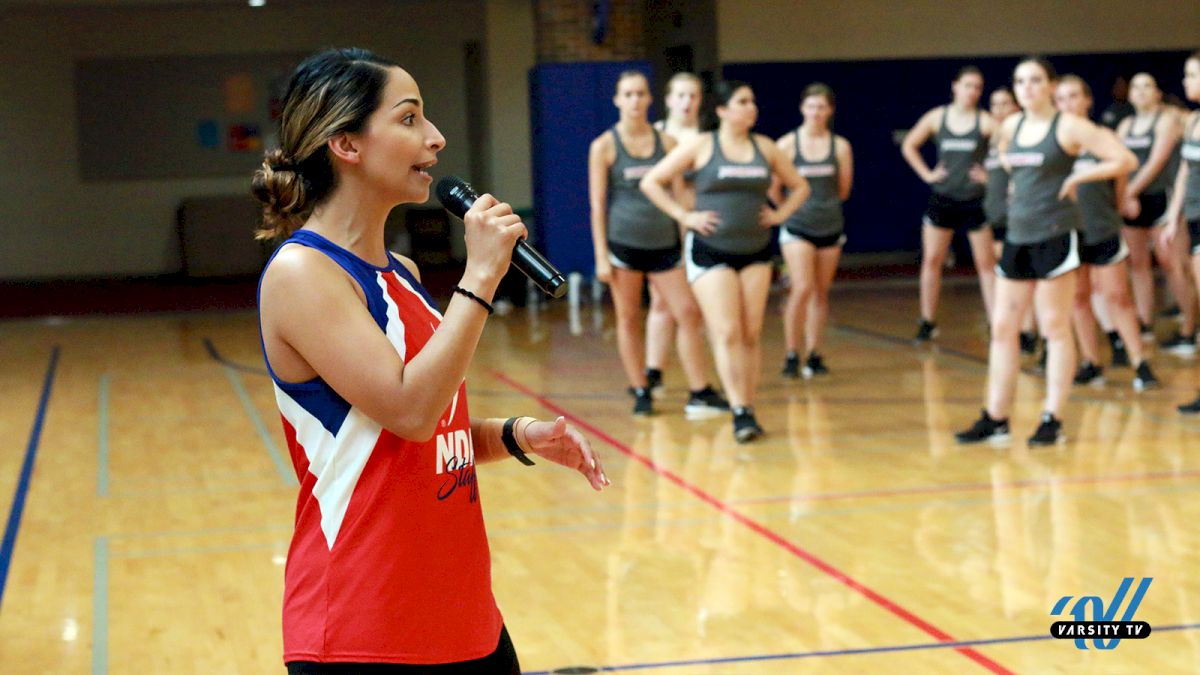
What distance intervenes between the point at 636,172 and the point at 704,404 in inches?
49.8

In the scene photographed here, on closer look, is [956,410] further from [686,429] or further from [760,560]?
[760,560]

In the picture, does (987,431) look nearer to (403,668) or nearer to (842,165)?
(842,165)

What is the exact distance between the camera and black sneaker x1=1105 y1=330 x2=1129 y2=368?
9031 mm

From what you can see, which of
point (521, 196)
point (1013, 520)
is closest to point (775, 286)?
point (521, 196)

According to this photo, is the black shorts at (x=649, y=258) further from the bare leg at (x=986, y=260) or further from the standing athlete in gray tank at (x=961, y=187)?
the bare leg at (x=986, y=260)

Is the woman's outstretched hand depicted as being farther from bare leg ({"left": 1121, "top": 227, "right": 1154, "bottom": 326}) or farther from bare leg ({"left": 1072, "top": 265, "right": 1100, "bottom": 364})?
bare leg ({"left": 1121, "top": 227, "right": 1154, "bottom": 326})

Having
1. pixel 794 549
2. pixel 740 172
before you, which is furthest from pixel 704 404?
pixel 794 549

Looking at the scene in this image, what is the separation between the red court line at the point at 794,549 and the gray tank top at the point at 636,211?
100 centimetres

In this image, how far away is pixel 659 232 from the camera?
7711mm

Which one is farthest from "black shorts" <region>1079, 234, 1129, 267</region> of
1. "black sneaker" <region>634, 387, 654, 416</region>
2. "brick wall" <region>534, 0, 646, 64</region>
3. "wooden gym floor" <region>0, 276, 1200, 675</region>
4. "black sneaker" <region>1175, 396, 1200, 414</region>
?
"brick wall" <region>534, 0, 646, 64</region>

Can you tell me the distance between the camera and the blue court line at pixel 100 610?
3.96 meters

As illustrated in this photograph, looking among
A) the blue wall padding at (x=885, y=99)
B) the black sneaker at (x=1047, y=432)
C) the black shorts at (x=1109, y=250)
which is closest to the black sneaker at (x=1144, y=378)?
the black shorts at (x=1109, y=250)

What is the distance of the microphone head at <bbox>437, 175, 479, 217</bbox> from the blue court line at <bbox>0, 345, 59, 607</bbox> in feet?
10.4

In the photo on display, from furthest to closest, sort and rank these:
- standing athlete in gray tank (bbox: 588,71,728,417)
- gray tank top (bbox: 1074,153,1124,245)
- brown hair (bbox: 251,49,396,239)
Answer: gray tank top (bbox: 1074,153,1124,245) → standing athlete in gray tank (bbox: 588,71,728,417) → brown hair (bbox: 251,49,396,239)
